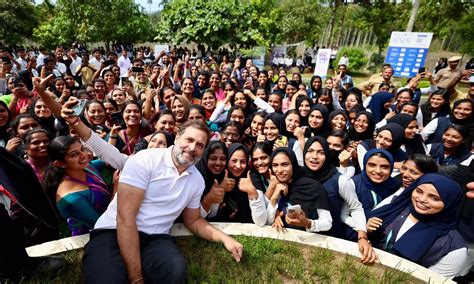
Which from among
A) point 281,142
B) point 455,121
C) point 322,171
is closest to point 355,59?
point 455,121

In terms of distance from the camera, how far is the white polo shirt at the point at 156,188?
6.61 ft

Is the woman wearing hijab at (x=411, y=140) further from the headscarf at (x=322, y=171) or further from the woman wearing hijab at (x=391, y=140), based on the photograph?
the headscarf at (x=322, y=171)

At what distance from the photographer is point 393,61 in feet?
34.0

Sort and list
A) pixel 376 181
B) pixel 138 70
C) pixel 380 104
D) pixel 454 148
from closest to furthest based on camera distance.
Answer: pixel 376 181 → pixel 454 148 → pixel 380 104 → pixel 138 70

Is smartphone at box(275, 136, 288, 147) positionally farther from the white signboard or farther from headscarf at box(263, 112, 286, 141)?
the white signboard

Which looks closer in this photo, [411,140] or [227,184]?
[227,184]

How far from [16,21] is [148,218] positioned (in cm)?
2916

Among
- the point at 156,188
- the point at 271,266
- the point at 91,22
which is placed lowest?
the point at 271,266

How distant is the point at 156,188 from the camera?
6.87ft

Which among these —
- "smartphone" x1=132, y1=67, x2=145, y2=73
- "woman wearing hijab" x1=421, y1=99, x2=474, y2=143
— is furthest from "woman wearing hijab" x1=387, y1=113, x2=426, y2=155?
"smartphone" x1=132, y1=67, x2=145, y2=73

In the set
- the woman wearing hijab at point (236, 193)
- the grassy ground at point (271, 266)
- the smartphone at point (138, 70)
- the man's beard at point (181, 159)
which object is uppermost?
the man's beard at point (181, 159)

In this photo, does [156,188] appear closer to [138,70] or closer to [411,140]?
[411,140]

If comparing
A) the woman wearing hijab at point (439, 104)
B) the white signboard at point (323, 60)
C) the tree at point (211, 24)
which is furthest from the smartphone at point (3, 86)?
the white signboard at point (323, 60)

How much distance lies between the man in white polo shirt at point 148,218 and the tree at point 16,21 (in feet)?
92.8
